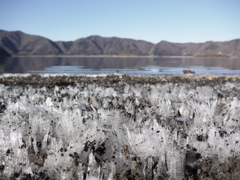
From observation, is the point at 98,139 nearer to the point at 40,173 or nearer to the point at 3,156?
the point at 40,173

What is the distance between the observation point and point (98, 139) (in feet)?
8.56

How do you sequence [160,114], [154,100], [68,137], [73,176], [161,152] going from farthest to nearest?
[154,100]
[160,114]
[68,137]
[161,152]
[73,176]

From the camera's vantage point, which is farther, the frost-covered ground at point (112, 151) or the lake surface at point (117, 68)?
the lake surface at point (117, 68)

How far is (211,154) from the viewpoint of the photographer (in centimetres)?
239

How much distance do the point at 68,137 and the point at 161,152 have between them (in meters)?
1.13

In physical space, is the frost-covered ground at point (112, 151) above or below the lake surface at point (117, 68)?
below

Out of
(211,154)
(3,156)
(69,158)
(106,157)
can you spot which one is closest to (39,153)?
(3,156)

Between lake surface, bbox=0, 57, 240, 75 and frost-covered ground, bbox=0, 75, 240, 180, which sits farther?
lake surface, bbox=0, 57, 240, 75

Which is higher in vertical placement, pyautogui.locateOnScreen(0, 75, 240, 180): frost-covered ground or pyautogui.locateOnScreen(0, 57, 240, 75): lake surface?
pyautogui.locateOnScreen(0, 57, 240, 75): lake surface

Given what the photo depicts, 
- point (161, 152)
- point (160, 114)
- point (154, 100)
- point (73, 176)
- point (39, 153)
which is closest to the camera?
point (73, 176)

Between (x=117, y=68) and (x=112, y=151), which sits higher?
(x=117, y=68)

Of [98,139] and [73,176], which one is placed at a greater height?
[98,139]

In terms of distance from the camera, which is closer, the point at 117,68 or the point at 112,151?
the point at 112,151

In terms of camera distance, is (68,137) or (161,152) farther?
(68,137)
